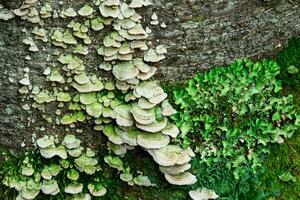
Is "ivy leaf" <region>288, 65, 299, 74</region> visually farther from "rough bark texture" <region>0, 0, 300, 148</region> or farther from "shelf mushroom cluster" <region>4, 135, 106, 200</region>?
"shelf mushroom cluster" <region>4, 135, 106, 200</region>

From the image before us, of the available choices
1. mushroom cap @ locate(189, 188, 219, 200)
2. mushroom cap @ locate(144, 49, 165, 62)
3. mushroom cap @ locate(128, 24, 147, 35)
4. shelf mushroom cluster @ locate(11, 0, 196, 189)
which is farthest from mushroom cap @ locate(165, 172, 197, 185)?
mushroom cap @ locate(128, 24, 147, 35)

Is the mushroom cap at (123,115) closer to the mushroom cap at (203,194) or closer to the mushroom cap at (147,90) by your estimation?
the mushroom cap at (147,90)

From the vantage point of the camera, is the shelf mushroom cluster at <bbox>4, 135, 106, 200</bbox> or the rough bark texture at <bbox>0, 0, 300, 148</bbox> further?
the shelf mushroom cluster at <bbox>4, 135, 106, 200</bbox>

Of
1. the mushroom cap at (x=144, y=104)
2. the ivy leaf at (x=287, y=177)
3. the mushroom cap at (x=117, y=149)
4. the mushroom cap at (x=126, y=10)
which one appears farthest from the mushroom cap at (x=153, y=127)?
the ivy leaf at (x=287, y=177)

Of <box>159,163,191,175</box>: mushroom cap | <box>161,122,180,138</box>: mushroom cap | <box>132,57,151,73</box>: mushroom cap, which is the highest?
<box>132,57,151,73</box>: mushroom cap

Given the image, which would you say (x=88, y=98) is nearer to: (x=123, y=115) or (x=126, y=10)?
(x=123, y=115)
